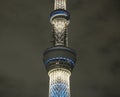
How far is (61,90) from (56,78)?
3.26 meters

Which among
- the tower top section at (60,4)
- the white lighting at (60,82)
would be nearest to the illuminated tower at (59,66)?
the white lighting at (60,82)

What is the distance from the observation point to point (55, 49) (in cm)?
9406

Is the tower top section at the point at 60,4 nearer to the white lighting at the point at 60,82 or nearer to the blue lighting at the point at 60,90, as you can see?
the white lighting at the point at 60,82

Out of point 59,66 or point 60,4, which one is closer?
point 59,66

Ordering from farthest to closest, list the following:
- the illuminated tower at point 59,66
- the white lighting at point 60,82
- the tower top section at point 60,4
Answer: the tower top section at point 60,4 < the white lighting at point 60,82 < the illuminated tower at point 59,66

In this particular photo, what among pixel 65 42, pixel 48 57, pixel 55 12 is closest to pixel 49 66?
pixel 48 57

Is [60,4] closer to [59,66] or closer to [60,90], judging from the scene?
[59,66]

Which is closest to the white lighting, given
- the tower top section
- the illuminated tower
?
the illuminated tower

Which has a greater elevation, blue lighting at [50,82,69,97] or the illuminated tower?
the illuminated tower

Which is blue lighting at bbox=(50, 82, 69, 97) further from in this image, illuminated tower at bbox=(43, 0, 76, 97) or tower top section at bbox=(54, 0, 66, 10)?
tower top section at bbox=(54, 0, 66, 10)

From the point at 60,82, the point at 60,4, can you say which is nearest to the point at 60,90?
the point at 60,82

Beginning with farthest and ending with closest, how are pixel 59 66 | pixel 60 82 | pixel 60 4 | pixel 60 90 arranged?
pixel 60 4 → pixel 60 82 → pixel 60 90 → pixel 59 66

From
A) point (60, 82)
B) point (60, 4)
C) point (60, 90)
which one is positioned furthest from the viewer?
point (60, 4)

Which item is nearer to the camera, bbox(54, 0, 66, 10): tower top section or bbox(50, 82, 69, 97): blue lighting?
bbox(50, 82, 69, 97): blue lighting
